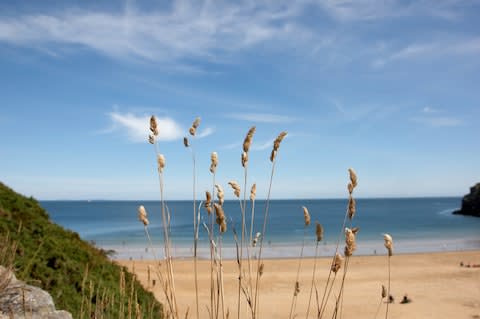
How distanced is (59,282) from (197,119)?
4.36 meters

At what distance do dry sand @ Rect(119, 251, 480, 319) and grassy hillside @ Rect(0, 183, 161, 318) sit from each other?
2107mm

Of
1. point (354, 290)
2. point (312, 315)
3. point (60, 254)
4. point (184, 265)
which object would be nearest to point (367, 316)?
point (312, 315)

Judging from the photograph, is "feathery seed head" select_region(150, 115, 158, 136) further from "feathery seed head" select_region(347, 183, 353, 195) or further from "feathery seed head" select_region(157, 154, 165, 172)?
"feathery seed head" select_region(347, 183, 353, 195)

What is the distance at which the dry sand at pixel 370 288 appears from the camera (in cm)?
1272

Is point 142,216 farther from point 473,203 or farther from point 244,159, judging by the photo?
point 473,203

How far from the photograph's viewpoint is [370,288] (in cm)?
1680

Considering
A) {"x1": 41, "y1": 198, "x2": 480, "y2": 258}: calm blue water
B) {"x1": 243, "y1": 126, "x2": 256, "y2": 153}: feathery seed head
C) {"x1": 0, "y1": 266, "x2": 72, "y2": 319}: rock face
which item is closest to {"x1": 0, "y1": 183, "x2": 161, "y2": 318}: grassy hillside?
{"x1": 0, "y1": 266, "x2": 72, "y2": 319}: rock face

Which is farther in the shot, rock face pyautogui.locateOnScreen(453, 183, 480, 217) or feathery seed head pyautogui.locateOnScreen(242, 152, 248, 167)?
rock face pyautogui.locateOnScreen(453, 183, 480, 217)

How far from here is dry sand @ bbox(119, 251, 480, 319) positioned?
12719 mm

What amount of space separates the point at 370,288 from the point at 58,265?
14058 millimetres

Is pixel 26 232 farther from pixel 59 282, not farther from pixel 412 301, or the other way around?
pixel 412 301

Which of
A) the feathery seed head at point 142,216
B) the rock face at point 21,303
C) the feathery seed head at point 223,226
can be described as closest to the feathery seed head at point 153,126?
the feathery seed head at point 142,216

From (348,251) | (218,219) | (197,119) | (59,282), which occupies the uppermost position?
(197,119)

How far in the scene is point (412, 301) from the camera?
14.1 metres
